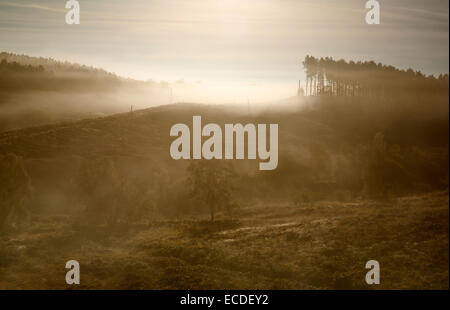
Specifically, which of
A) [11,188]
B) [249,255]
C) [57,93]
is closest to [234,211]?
[249,255]

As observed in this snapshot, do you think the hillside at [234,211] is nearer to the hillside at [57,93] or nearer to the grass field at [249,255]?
the grass field at [249,255]

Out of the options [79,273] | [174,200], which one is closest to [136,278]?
[79,273]

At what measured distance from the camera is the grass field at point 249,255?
18.1 meters

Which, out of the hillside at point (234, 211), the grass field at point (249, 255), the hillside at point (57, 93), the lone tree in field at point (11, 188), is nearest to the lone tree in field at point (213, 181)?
the hillside at point (234, 211)

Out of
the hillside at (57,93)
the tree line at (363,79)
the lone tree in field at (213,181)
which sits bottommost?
the lone tree in field at (213,181)

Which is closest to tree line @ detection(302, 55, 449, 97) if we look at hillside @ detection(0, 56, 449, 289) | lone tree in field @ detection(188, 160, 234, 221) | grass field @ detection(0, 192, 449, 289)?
hillside @ detection(0, 56, 449, 289)

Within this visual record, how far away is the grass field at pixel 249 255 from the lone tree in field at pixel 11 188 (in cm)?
192

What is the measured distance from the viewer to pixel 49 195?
141 ft

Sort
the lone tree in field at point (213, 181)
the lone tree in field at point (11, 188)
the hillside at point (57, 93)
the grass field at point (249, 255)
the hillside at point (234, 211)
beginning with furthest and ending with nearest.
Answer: the hillside at point (57, 93), the lone tree in field at point (213, 181), the lone tree in field at point (11, 188), the hillside at point (234, 211), the grass field at point (249, 255)

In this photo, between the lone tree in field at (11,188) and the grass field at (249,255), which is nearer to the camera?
the grass field at (249,255)

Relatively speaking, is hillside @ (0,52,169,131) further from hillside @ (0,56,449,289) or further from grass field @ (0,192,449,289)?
grass field @ (0,192,449,289)

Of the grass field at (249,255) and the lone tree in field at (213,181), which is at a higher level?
the lone tree in field at (213,181)

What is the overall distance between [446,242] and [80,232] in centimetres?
2864
